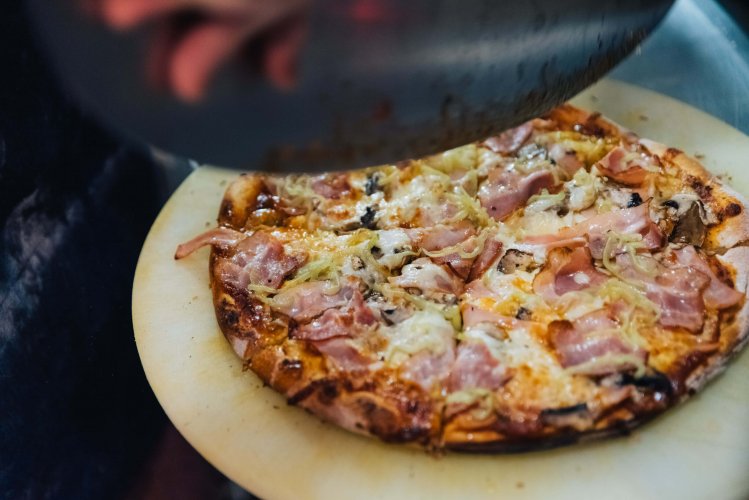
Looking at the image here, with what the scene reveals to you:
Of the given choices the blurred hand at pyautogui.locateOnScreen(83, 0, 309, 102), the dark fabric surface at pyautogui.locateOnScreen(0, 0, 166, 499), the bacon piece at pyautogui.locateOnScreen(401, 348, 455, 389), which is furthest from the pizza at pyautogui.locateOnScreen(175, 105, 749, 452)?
the blurred hand at pyautogui.locateOnScreen(83, 0, 309, 102)

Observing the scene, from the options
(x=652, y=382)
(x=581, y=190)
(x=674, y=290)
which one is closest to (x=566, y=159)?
(x=581, y=190)

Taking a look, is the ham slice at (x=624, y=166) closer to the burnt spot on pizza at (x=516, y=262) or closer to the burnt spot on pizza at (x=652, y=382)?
the burnt spot on pizza at (x=516, y=262)

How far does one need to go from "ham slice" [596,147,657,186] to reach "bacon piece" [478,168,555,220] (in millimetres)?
188

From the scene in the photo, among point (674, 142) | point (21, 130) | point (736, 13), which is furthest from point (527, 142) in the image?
point (21, 130)

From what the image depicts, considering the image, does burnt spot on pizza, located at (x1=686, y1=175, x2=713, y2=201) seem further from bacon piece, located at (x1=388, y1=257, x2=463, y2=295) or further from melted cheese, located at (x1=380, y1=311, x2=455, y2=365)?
melted cheese, located at (x1=380, y1=311, x2=455, y2=365)

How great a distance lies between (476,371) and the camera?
1.74 metres

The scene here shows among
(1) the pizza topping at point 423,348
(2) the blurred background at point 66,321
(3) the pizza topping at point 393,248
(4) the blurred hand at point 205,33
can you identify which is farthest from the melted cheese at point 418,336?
(4) the blurred hand at point 205,33

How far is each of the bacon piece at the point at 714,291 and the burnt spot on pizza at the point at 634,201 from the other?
0.28 meters

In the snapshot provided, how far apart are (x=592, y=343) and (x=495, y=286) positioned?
35 cm

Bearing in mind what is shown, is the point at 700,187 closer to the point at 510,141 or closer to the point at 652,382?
the point at 510,141

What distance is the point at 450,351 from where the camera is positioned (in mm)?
1805

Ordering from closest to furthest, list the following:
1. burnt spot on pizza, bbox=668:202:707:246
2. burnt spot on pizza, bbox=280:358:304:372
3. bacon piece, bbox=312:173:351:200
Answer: burnt spot on pizza, bbox=280:358:304:372 → burnt spot on pizza, bbox=668:202:707:246 → bacon piece, bbox=312:173:351:200

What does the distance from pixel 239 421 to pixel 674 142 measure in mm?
1851

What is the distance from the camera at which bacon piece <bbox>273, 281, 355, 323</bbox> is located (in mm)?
1952
